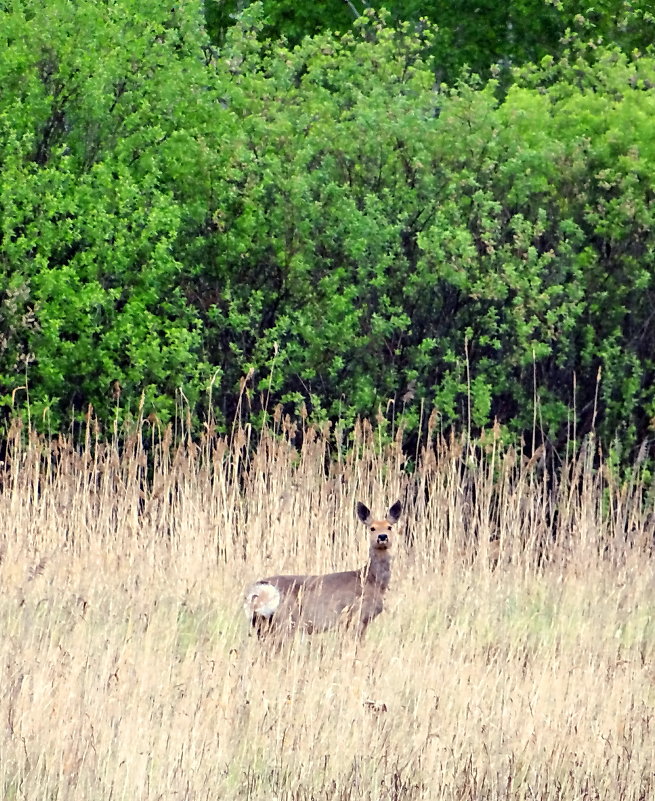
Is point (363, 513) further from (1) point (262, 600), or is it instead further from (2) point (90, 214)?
(2) point (90, 214)

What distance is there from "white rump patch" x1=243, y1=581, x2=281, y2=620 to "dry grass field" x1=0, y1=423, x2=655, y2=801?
17cm

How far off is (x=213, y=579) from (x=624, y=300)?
16.0 feet

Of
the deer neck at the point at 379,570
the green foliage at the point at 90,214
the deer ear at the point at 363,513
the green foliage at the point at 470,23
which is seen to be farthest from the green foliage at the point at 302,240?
the green foliage at the point at 470,23

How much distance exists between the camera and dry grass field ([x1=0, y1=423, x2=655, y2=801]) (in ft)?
17.9

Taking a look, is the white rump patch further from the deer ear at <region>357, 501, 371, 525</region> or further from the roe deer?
the deer ear at <region>357, 501, 371, 525</region>

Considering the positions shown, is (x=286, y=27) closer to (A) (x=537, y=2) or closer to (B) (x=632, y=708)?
(A) (x=537, y=2)

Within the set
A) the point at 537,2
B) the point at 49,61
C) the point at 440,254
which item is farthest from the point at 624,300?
the point at 537,2

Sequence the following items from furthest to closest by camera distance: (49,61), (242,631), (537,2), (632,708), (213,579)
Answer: (537,2), (49,61), (213,579), (242,631), (632,708)

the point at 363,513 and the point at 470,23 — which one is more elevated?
the point at 470,23

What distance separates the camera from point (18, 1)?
1125 cm

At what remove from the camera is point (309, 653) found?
6.98m

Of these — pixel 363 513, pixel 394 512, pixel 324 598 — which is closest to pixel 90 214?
pixel 363 513

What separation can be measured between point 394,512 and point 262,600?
95cm

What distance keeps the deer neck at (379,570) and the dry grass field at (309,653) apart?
0.20 metres
